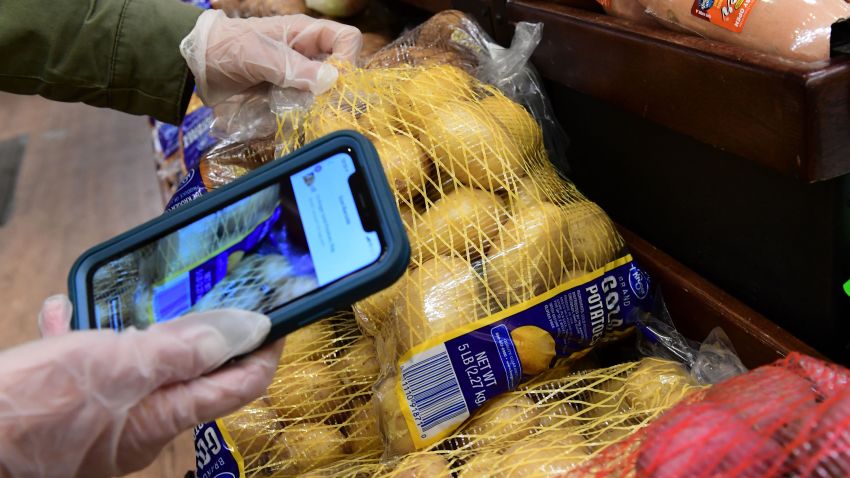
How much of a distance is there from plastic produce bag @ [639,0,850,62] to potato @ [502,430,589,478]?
0.47 m

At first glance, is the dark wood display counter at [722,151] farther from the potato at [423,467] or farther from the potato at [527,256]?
the potato at [423,467]

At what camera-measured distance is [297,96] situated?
1.16m

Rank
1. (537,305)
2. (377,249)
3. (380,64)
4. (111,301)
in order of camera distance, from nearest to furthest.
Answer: (377,249) < (111,301) < (537,305) < (380,64)

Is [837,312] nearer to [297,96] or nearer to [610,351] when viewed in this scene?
[610,351]

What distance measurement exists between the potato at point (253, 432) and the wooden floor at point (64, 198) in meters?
1.80

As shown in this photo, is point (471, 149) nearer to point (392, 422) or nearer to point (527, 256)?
point (527, 256)

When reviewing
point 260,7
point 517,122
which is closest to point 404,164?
point 517,122

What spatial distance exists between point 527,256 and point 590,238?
0.11 meters

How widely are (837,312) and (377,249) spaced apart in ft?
1.80

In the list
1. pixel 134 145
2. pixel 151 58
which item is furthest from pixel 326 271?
pixel 134 145

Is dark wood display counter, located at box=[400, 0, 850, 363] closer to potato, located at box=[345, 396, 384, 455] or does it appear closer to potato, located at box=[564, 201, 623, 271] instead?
potato, located at box=[564, 201, 623, 271]

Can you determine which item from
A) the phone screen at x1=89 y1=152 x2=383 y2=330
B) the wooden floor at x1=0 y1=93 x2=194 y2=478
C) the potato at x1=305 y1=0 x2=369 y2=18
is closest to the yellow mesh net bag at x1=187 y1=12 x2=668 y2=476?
the phone screen at x1=89 y1=152 x2=383 y2=330

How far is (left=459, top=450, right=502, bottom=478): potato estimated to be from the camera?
2.46 feet

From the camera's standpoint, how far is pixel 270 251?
690 mm
